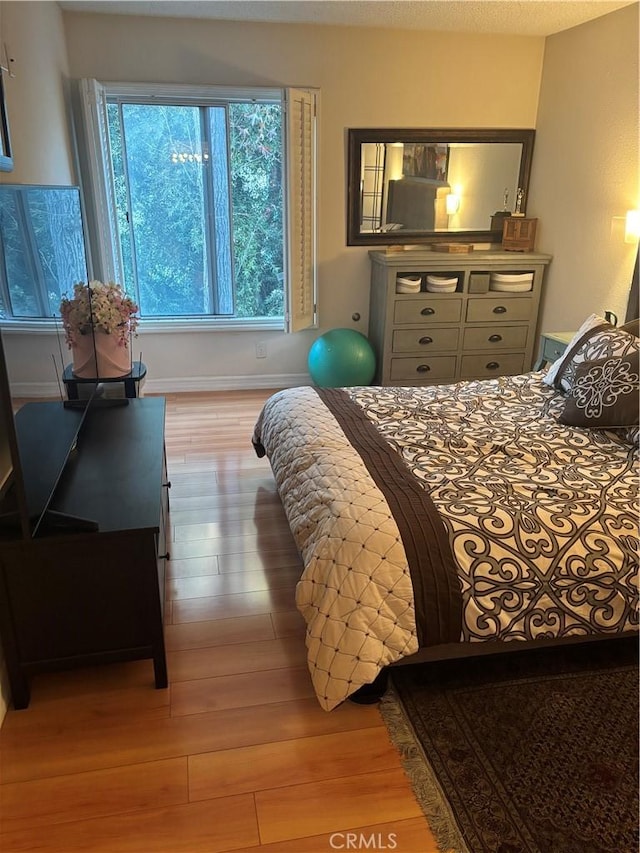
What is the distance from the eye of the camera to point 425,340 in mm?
4672

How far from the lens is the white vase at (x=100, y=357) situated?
2.91m

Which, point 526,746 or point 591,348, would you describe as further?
point 591,348

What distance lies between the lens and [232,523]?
299cm

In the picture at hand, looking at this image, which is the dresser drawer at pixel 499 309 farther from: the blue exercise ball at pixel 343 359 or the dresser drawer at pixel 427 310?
the blue exercise ball at pixel 343 359

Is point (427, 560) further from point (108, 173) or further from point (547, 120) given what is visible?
point (547, 120)

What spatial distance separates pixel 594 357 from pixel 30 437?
7.64 feet

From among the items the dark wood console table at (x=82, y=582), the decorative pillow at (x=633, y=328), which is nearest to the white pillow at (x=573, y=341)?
the decorative pillow at (x=633, y=328)

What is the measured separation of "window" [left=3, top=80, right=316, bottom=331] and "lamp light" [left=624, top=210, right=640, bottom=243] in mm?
2141

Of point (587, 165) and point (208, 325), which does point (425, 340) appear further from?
point (208, 325)

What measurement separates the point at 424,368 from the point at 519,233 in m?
1.28

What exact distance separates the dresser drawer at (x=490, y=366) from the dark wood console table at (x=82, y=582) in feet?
10.8

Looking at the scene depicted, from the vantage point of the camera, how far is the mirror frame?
4609mm

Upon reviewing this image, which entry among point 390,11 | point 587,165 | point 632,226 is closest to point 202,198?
point 390,11

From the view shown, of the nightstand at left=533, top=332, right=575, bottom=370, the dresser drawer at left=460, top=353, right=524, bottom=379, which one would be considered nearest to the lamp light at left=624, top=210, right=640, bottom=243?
the nightstand at left=533, top=332, right=575, bottom=370
